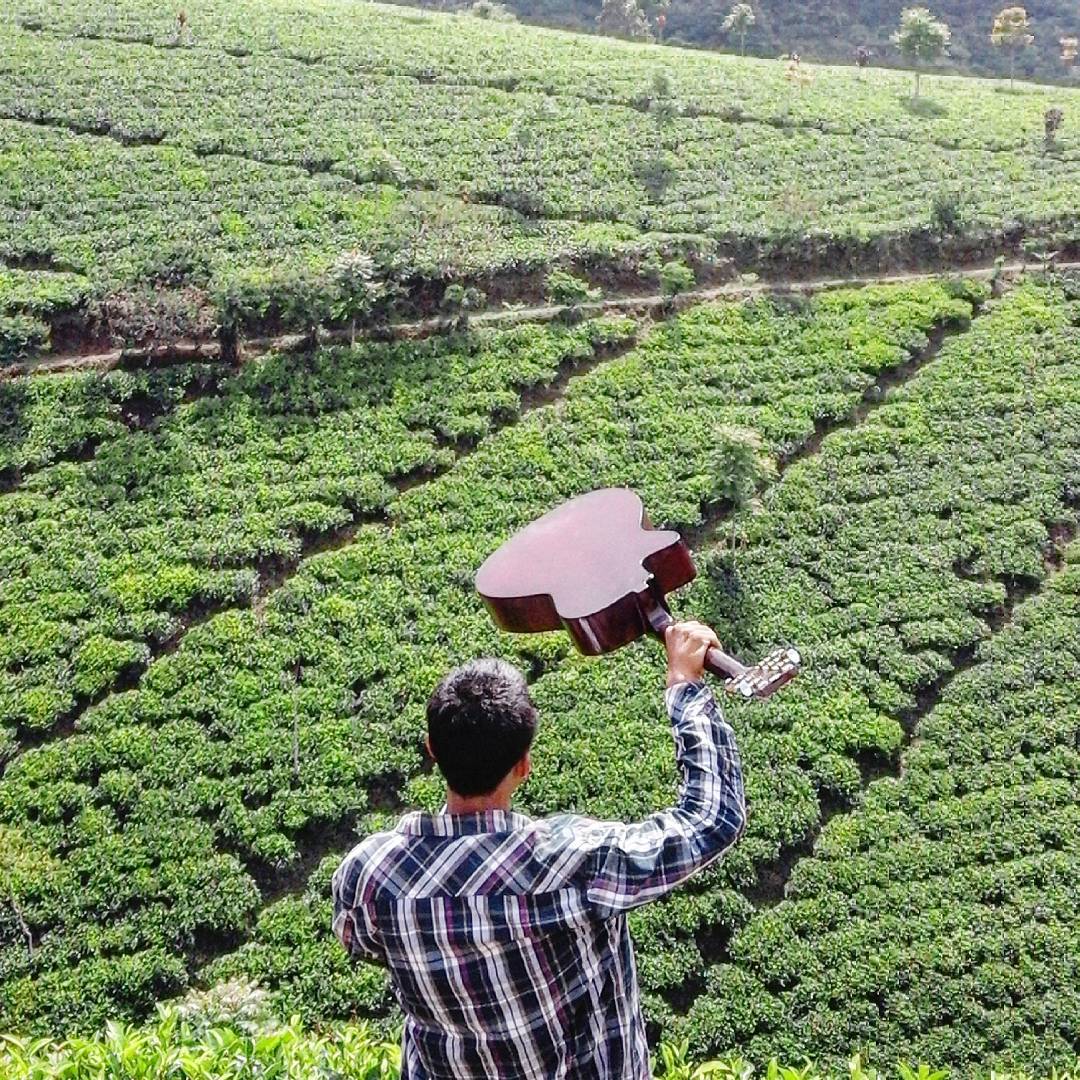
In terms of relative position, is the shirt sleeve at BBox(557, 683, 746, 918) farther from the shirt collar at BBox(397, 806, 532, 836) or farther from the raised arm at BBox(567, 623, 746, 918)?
the shirt collar at BBox(397, 806, 532, 836)

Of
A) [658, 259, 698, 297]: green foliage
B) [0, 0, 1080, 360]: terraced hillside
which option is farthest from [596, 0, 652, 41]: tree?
[658, 259, 698, 297]: green foliage

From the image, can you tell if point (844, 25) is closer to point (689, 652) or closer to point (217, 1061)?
point (689, 652)

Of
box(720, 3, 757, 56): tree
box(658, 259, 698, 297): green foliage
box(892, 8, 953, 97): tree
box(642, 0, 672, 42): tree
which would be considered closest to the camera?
box(658, 259, 698, 297): green foliage

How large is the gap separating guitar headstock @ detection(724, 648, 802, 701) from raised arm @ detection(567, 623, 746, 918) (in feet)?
0.37

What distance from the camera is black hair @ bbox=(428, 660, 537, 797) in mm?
3166

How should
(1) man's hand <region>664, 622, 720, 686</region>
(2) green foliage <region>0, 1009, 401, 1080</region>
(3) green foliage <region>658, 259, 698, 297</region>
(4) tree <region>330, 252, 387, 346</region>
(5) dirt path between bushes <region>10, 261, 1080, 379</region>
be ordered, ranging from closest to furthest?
1. (1) man's hand <region>664, 622, 720, 686</region>
2. (2) green foliage <region>0, 1009, 401, 1080</region>
3. (5) dirt path between bushes <region>10, 261, 1080, 379</region>
4. (4) tree <region>330, 252, 387, 346</region>
5. (3) green foliage <region>658, 259, 698, 297</region>

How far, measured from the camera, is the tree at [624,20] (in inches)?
1939

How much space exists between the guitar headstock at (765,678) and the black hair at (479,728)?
0.71 metres

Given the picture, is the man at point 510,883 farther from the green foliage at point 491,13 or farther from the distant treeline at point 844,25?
the distant treeline at point 844,25

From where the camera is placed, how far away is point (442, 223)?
24.3 meters

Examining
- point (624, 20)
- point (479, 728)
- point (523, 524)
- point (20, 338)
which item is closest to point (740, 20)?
point (624, 20)

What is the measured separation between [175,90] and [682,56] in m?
20.4

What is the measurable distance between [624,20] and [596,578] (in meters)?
53.6

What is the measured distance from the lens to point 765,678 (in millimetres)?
3283
